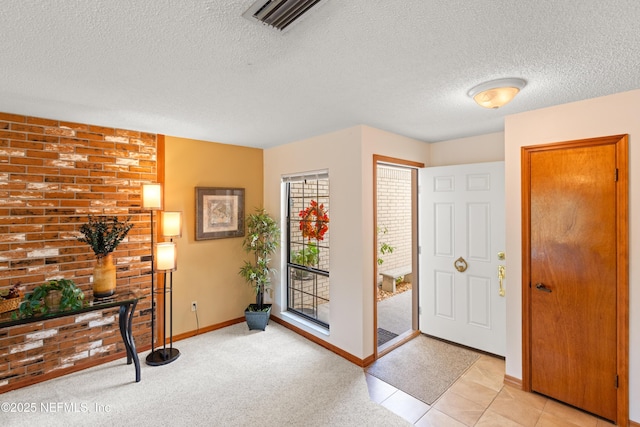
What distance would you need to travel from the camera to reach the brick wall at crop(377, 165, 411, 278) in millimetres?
5711

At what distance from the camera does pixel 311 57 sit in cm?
160

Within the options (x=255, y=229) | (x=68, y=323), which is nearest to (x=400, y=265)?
(x=255, y=229)

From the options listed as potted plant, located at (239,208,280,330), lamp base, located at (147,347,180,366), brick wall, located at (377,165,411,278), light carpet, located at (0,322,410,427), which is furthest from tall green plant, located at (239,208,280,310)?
brick wall, located at (377,165,411,278)

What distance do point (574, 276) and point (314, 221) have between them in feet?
8.29

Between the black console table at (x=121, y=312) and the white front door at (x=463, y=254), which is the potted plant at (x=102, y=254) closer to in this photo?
the black console table at (x=121, y=312)

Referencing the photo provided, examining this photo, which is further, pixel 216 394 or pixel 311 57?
pixel 216 394

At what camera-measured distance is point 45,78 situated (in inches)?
73.5

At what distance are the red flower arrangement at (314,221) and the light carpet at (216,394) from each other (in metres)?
1.33

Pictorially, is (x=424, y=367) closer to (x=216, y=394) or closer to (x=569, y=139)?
(x=216, y=394)

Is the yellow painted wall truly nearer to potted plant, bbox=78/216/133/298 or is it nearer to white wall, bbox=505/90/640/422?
potted plant, bbox=78/216/133/298

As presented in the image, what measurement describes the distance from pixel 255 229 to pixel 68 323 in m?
2.07

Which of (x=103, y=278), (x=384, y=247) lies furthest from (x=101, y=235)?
(x=384, y=247)

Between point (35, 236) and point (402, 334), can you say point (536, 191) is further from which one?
point (35, 236)

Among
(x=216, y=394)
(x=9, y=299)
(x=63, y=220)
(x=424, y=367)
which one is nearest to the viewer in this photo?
(x=9, y=299)
